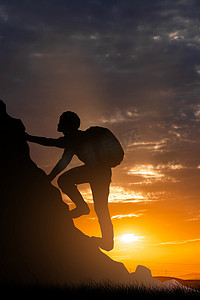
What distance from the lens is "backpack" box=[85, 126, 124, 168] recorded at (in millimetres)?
11602

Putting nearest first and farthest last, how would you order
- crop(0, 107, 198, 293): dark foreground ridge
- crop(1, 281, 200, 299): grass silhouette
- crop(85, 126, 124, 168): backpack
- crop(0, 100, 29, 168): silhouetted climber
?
crop(1, 281, 200, 299): grass silhouette
crop(0, 107, 198, 293): dark foreground ridge
crop(85, 126, 124, 168): backpack
crop(0, 100, 29, 168): silhouetted climber

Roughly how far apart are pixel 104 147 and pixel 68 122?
4.36 ft

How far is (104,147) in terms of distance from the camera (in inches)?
461

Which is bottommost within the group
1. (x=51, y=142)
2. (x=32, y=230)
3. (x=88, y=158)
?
(x=32, y=230)

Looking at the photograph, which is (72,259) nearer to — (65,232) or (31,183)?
(65,232)

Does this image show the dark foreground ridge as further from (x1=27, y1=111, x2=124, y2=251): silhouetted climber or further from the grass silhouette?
the grass silhouette

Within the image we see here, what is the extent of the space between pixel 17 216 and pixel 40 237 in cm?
95

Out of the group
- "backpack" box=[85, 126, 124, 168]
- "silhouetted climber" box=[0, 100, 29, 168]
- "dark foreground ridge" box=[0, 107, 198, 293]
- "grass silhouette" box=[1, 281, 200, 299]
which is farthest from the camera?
"silhouetted climber" box=[0, 100, 29, 168]

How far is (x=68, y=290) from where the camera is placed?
828cm

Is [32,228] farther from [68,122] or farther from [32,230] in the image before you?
[68,122]

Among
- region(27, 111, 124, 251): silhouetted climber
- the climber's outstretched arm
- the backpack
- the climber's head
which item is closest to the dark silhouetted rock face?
region(27, 111, 124, 251): silhouetted climber

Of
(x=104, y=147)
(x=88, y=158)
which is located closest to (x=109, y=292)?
(x=88, y=158)

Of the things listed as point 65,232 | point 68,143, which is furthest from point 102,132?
point 65,232

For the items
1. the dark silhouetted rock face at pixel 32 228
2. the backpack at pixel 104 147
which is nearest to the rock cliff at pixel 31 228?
the dark silhouetted rock face at pixel 32 228
